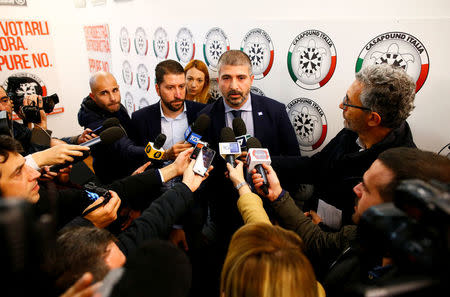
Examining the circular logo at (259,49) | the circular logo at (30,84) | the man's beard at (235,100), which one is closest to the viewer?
the man's beard at (235,100)

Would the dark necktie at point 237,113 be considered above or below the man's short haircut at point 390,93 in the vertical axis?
below

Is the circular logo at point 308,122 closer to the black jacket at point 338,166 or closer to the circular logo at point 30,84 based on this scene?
the black jacket at point 338,166

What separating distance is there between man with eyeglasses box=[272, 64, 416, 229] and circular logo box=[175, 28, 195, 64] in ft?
6.00

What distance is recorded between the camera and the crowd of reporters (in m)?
0.37

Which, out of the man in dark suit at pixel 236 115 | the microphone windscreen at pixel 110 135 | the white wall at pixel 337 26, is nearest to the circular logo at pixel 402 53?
the white wall at pixel 337 26

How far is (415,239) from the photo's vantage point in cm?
38

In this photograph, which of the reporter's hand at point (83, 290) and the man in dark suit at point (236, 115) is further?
the man in dark suit at point (236, 115)

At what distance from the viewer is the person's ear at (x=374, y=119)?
3.99 ft

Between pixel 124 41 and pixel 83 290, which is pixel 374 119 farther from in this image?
pixel 124 41

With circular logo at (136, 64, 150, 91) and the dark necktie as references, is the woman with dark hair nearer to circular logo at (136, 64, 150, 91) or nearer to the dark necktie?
the dark necktie

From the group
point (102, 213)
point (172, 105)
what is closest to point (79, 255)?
point (102, 213)

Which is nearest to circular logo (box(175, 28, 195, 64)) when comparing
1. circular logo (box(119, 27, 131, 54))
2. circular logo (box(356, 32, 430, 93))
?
circular logo (box(119, 27, 131, 54))

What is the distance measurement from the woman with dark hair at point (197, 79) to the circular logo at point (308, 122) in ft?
2.98

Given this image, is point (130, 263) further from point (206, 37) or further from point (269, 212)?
point (206, 37)
